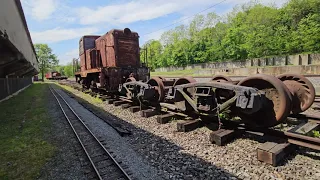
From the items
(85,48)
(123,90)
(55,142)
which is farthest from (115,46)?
(55,142)

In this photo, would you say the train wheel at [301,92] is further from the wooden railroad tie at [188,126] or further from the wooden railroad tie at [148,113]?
the wooden railroad tie at [148,113]

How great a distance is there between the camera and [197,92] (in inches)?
210

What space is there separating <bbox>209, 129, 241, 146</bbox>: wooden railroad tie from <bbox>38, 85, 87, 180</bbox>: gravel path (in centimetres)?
257

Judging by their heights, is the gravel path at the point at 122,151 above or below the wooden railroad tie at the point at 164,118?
below

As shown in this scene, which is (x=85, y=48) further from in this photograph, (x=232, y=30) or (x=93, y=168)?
(x=232, y=30)

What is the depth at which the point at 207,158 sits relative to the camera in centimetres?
394

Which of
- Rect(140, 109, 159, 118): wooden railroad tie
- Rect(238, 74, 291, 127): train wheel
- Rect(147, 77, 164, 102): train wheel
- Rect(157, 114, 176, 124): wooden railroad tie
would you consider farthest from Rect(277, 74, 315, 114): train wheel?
Rect(140, 109, 159, 118): wooden railroad tie

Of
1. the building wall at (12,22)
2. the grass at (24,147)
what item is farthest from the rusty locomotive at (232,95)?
the building wall at (12,22)

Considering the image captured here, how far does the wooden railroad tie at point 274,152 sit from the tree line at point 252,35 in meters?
25.0

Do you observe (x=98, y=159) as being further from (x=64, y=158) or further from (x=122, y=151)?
(x=64, y=158)

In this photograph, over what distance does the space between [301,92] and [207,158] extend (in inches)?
129

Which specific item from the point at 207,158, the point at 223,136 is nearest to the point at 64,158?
the point at 207,158

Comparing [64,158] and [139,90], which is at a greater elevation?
[139,90]

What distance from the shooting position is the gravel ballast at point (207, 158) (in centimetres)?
333
